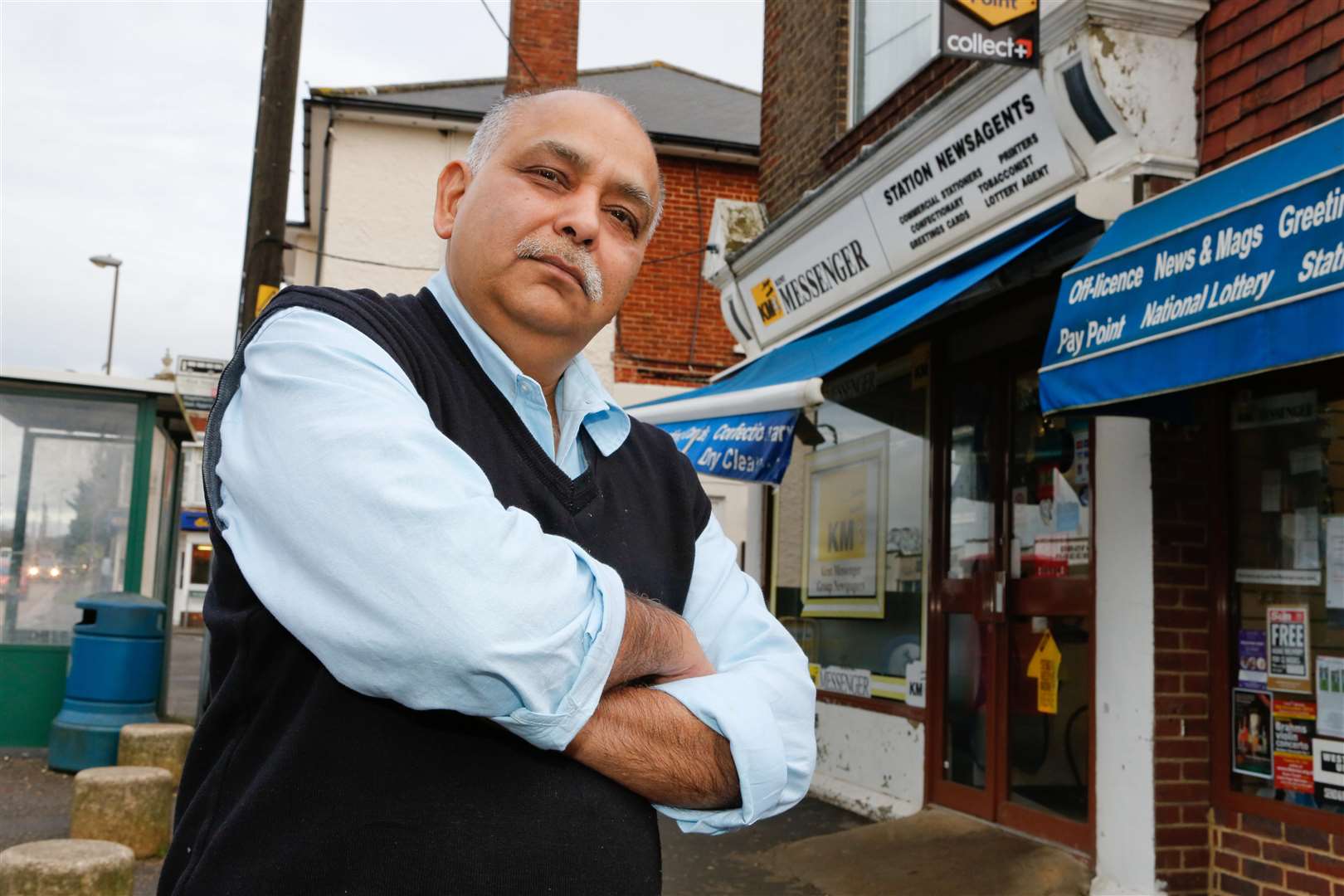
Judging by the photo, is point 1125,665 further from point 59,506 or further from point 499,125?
point 59,506

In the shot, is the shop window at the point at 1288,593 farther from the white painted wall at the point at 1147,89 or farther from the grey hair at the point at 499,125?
the grey hair at the point at 499,125

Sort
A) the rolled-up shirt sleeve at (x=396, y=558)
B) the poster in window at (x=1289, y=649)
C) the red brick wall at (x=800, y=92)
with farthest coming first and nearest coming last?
the red brick wall at (x=800, y=92) < the poster in window at (x=1289, y=649) < the rolled-up shirt sleeve at (x=396, y=558)

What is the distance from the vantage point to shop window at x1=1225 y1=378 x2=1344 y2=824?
4867 mm

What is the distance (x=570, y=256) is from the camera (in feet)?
5.81

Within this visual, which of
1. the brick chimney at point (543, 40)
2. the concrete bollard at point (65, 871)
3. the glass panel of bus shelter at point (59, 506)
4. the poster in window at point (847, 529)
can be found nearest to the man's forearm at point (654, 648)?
the concrete bollard at point (65, 871)

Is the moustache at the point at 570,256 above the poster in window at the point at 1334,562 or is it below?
above

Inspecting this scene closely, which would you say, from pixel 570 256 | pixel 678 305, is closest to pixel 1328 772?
pixel 570 256

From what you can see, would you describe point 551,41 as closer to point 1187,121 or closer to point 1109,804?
point 1187,121

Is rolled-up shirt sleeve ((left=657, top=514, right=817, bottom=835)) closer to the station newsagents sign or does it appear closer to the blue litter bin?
the station newsagents sign

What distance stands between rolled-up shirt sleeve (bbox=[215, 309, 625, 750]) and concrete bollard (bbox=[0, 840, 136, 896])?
13.0 ft

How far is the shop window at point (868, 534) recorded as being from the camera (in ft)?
26.3

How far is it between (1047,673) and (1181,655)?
1101 mm

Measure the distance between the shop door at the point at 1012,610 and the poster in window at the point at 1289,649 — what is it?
878 millimetres

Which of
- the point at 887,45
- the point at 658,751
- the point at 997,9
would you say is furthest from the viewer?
the point at 887,45
